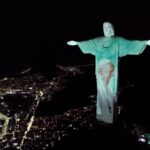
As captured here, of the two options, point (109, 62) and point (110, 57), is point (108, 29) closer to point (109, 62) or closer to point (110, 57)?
point (110, 57)

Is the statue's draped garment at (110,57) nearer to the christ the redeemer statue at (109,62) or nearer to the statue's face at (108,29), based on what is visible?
the christ the redeemer statue at (109,62)

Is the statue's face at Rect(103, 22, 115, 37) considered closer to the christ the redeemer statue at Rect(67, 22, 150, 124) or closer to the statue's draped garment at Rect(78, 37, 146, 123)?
the christ the redeemer statue at Rect(67, 22, 150, 124)

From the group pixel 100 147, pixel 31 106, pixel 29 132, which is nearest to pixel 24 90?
pixel 31 106

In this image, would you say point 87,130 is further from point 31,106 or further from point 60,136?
point 31,106

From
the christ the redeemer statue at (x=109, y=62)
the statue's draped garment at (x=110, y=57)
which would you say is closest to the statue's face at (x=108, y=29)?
the christ the redeemer statue at (x=109, y=62)

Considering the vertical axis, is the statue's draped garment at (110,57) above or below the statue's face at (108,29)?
below

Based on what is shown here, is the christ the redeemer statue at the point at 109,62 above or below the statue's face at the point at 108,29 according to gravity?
below

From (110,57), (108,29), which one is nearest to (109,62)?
(110,57)
